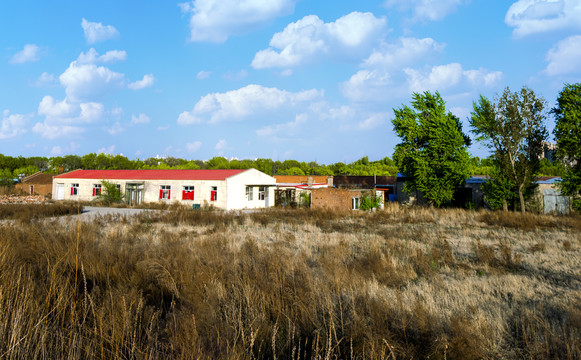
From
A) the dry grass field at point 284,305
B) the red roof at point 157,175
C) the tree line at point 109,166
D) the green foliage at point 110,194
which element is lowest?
the dry grass field at point 284,305

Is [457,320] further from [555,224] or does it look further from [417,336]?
[555,224]

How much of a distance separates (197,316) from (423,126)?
94.6 ft

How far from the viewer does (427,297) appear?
5246mm

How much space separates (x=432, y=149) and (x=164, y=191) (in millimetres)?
25189

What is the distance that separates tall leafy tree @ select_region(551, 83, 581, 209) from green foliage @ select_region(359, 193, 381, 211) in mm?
12704

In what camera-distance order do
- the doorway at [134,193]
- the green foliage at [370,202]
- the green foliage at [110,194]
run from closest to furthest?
1. the green foliage at [370,202]
2. the green foliage at [110,194]
3. the doorway at [134,193]

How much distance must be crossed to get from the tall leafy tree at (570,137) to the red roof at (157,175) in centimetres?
2563

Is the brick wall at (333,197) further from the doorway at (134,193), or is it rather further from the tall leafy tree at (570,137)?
the doorway at (134,193)

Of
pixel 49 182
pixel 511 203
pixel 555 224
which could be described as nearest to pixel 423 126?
pixel 511 203

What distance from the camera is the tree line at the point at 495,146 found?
76.2 feet

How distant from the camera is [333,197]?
87.1 feet

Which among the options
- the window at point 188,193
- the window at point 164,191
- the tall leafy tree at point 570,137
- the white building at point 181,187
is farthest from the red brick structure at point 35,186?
the tall leafy tree at point 570,137

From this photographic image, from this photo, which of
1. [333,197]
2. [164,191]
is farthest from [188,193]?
[333,197]

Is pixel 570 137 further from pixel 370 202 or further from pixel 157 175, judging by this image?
pixel 157 175
